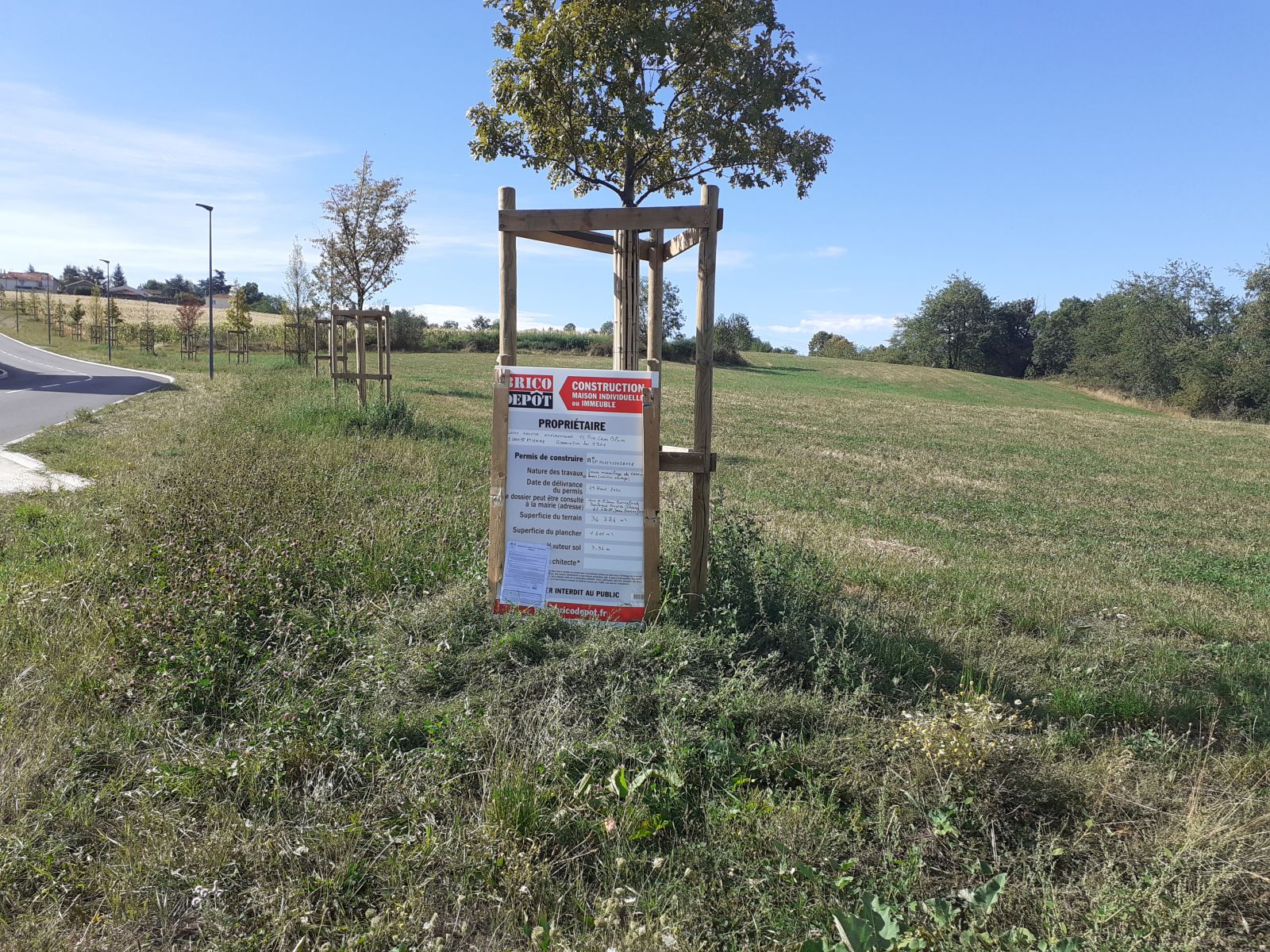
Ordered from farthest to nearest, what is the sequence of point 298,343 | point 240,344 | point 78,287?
point 78,287 < point 240,344 < point 298,343

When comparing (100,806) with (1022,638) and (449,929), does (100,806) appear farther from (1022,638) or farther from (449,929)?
(1022,638)

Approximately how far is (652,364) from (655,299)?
61 centimetres

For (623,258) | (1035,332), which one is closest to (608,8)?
(623,258)

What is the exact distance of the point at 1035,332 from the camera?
91.9 meters

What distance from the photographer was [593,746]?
11.3 feet

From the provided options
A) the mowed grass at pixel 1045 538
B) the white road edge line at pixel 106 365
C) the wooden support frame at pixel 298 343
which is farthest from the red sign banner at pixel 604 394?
the wooden support frame at pixel 298 343

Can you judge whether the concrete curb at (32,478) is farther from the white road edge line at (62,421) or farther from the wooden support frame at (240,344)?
the wooden support frame at (240,344)

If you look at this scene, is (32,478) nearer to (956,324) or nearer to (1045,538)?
(1045,538)

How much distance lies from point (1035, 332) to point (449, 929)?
10118cm

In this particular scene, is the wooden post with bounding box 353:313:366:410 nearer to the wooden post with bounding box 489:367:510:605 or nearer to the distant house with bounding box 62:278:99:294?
the wooden post with bounding box 489:367:510:605

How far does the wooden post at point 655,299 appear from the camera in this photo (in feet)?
16.7

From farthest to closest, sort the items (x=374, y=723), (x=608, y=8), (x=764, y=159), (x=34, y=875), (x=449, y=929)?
(x=764, y=159) → (x=608, y=8) → (x=374, y=723) → (x=34, y=875) → (x=449, y=929)

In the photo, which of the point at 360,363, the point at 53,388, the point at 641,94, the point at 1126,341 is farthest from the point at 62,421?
the point at 1126,341

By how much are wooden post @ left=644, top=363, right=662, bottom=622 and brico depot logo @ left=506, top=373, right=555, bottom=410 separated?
0.57 metres
